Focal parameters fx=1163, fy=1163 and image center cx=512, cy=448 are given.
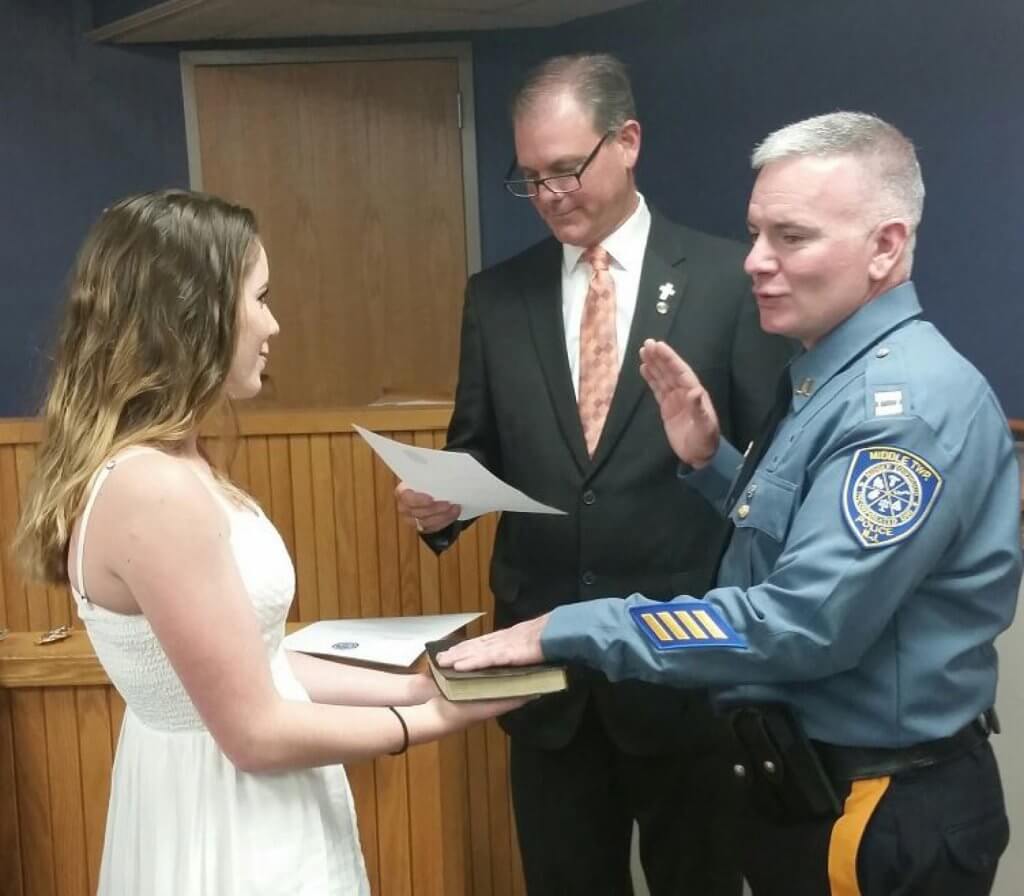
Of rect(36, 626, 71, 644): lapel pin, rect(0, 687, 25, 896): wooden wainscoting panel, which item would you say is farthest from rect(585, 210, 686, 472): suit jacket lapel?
rect(0, 687, 25, 896): wooden wainscoting panel

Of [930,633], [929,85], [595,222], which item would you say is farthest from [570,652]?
[929,85]

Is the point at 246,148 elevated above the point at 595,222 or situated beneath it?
elevated above

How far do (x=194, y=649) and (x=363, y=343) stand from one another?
10.0 ft

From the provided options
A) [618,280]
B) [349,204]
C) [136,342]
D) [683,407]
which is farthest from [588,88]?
[349,204]

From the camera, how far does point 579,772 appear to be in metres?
1.89

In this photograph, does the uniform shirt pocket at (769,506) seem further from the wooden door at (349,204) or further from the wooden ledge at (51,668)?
the wooden door at (349,204)

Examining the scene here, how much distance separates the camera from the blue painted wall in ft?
9.30

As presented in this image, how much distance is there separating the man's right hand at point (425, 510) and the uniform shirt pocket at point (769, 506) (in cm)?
59

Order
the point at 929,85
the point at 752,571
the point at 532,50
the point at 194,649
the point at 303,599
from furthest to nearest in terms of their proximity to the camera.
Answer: the point at 532,50, the point at 929,85, the point at 303,599, the point at 752,571, the point at 194,649

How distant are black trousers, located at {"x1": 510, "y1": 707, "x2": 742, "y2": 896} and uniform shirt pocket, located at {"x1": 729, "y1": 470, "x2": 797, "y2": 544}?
1.88 feet

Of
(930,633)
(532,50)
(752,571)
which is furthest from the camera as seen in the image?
(532,50)

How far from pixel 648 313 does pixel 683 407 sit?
227 millimetres

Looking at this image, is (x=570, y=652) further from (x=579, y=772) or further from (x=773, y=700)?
(x=579, y=772)

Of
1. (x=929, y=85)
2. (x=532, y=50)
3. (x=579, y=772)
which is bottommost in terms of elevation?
(x=579, y=772)
